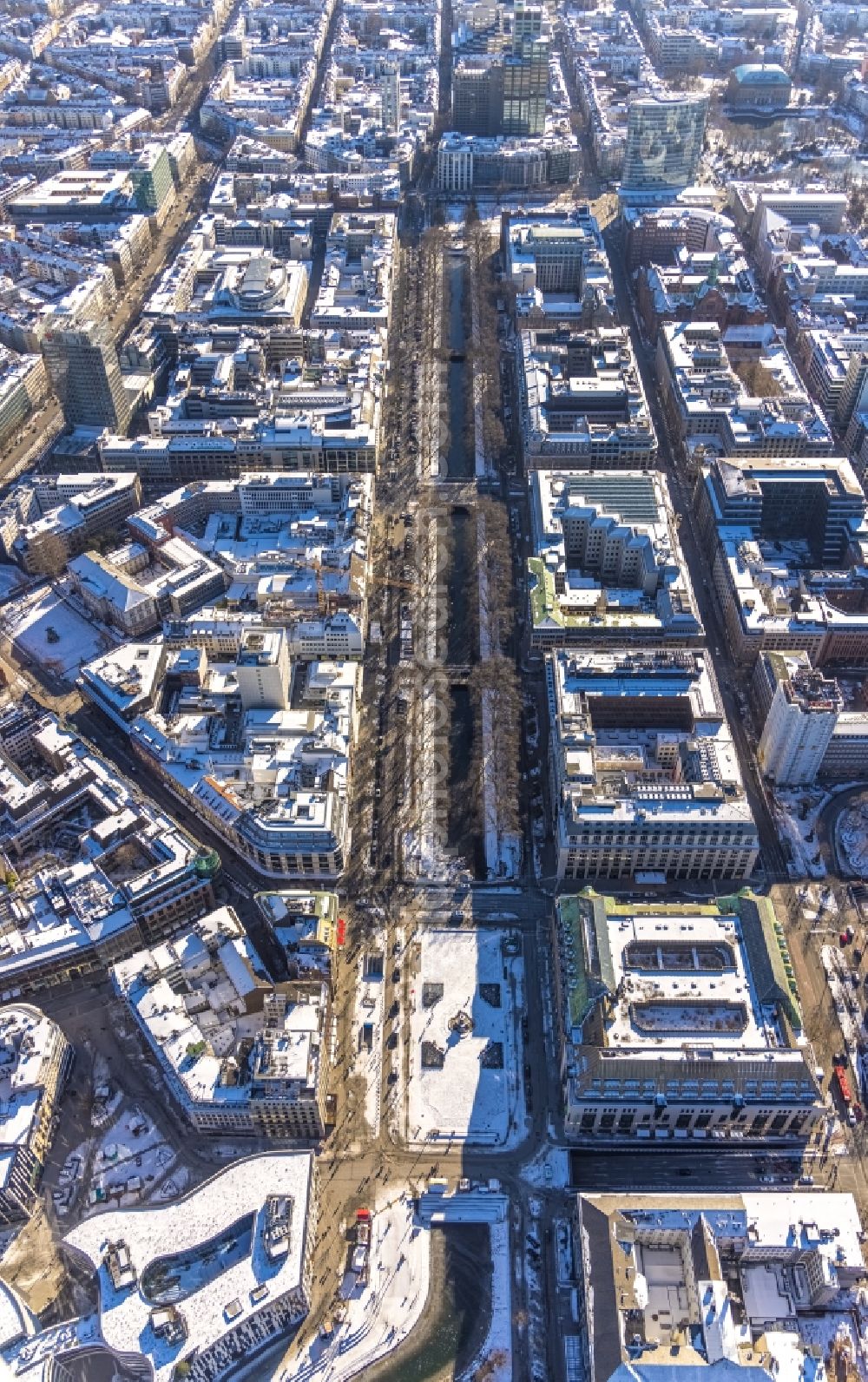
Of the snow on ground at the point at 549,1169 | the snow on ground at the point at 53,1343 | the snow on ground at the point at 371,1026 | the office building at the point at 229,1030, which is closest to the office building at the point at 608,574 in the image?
the snow on ground at the point at 371,1026

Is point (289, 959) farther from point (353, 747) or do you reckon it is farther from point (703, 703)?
point (703, 703)

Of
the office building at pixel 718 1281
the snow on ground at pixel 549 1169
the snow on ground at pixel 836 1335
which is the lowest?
the snow on ground at pixel 549 1169

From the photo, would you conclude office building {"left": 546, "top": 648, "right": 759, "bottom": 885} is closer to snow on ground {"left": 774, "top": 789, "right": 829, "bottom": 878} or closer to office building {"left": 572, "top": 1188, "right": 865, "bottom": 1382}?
snow on ground {"left": 774, "top": 789, "right": 829, "bottom": 878}

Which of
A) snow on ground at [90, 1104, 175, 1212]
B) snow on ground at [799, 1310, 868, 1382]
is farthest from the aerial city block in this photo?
snow on ground at [90, 1104, 175, 1212]

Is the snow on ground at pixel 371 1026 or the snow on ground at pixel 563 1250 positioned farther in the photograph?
the snow on ground at pixel 371 1026

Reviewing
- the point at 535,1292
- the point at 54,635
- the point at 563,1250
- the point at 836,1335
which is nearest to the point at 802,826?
the point at 836,1335

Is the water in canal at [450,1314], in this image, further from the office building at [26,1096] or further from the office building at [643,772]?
Answer: the office building at [643,772]

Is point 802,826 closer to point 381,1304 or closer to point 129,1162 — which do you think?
point 381,1304
